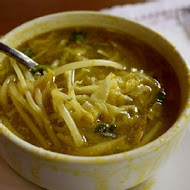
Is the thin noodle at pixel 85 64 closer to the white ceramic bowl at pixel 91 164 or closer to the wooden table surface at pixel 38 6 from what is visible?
the white ceramic bowl at pixel 91 164

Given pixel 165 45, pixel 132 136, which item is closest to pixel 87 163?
pixel 132 136

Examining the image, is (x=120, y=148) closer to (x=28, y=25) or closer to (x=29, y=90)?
(x=29, y=90)

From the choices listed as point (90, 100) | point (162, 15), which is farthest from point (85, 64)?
point (162, 15)

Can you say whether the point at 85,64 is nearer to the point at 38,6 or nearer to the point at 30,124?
the point at 30,124

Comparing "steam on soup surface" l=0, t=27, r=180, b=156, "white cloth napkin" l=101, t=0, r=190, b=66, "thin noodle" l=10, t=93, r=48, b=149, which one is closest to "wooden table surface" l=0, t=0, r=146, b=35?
"white cloth napkin" l=101, t=0, r=190, b=66

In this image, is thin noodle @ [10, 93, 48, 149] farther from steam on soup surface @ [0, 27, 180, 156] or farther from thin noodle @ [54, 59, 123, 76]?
thin noodle @ [54, 59, 123, 76]
